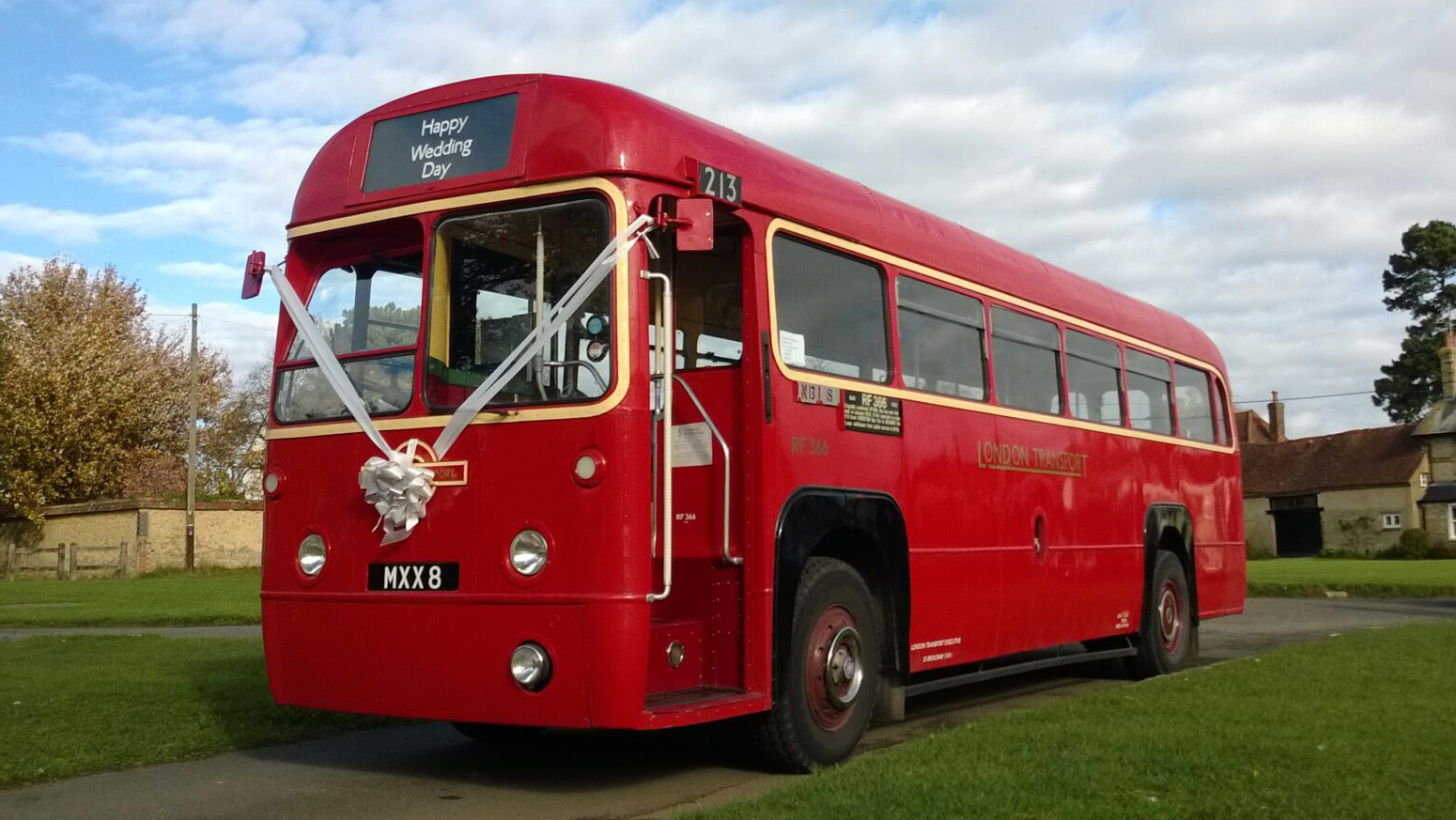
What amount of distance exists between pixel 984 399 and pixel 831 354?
83.9 inches

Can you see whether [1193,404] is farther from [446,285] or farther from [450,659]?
[450,659]

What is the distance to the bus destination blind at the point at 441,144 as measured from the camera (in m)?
7.22

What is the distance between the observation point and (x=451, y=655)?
6820mm

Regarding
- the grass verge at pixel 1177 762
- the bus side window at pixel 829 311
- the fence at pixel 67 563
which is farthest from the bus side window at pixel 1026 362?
the fence at pixel 67 563

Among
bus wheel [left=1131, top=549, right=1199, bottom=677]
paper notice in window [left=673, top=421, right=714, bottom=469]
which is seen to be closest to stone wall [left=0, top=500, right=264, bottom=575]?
bus wheel [left=1131, top=549, right=1199, bottom=677]

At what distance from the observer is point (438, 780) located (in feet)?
25.6

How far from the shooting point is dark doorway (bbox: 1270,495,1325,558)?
2822 inches

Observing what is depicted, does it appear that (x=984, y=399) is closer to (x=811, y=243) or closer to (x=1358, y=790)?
(x=811, y=243)

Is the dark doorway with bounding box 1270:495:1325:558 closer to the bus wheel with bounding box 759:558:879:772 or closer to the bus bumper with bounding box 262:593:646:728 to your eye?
the bus wheel with bounding box 759:558:879:772

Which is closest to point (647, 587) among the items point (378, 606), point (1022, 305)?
point (378, 606)

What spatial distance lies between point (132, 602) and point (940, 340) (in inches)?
813

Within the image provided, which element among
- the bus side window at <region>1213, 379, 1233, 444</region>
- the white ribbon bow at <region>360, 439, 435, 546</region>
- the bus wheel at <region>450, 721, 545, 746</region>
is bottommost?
the bus wheel at <region>450, 721, 545, 746</region>

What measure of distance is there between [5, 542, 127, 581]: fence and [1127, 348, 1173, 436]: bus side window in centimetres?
3339

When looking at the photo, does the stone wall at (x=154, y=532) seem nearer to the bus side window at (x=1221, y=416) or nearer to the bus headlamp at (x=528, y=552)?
the bus side window at (x=1221, y=416)
